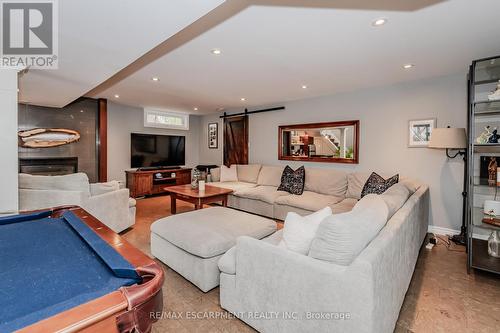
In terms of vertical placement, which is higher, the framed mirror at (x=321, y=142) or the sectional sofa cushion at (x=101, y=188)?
the framed mirror at (x=321, y=142)

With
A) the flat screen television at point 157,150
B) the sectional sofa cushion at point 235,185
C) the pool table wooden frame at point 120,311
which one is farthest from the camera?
the flat screen television at point 157,150

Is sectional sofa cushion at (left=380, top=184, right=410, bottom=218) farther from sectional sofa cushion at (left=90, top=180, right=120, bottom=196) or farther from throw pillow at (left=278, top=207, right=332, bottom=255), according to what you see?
sectional sofa cushion at (left=90, top=180, right=120, bottom=196)

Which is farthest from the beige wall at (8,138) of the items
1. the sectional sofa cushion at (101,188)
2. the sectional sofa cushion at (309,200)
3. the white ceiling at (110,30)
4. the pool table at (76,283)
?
the sectional sofa cushion at (309,200)

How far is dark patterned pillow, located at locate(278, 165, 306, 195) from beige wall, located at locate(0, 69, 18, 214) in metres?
3.74

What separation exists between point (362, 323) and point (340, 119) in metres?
3.88

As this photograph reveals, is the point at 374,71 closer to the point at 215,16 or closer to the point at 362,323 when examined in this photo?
the point at 215,16

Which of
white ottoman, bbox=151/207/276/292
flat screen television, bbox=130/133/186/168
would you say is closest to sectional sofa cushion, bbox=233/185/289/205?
white ottoman, bbox=151/207/276/292

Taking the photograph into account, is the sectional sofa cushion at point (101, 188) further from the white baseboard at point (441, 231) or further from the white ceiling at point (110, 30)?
the white baseboard at point (441, 231)

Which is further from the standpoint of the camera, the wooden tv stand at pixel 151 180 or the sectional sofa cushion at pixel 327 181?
the wooden tv stand at pixel 151 180

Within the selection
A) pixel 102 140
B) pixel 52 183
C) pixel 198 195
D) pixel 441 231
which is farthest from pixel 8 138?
pixel 441 231

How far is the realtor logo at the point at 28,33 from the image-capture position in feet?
5.18

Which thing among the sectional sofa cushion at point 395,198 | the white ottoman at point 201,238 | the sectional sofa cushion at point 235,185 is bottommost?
the white ottoman at point 201,238

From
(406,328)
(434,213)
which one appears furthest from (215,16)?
(434,213)

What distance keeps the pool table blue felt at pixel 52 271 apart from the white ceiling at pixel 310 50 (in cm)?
146
